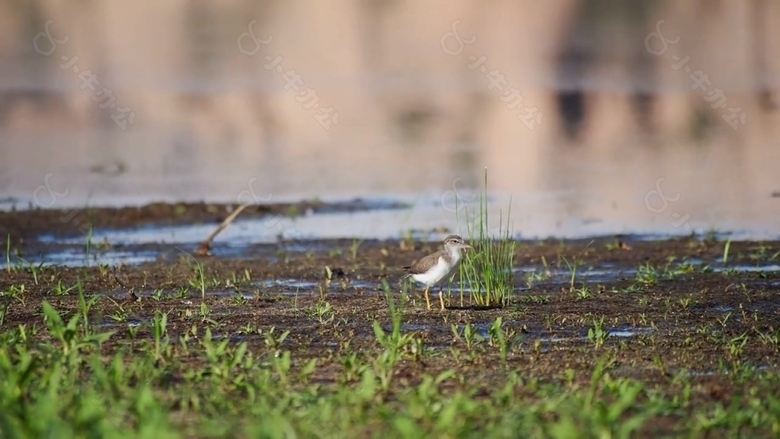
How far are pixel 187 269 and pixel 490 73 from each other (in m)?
22.1

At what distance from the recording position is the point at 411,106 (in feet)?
97.7

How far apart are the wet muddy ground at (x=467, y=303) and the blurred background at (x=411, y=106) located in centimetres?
235

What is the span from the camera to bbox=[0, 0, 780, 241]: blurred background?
1878cm

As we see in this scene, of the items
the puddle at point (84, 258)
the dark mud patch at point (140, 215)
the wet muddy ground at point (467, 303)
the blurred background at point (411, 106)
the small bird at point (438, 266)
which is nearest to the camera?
the wet muddy ground at point (467, 303)

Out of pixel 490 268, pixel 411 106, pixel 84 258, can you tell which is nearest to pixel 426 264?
pixel 490 268

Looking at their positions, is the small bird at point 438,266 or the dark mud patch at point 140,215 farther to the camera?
the dark mud patch at point 140,215

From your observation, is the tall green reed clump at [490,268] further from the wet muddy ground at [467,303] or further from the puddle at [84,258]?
the puddle at [84,258]

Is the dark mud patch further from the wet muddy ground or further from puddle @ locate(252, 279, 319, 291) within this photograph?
puddle @ locate(252, 279, 319, 291)

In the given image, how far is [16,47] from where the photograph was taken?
3809 cm

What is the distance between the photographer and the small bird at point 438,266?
10023 millimetres

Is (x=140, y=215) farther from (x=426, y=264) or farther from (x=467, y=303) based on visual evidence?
(x=467, y=303)

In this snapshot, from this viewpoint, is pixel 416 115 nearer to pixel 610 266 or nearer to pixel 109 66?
pixel 109 66

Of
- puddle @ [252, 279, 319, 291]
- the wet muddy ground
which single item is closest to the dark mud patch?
the wet muddy ground

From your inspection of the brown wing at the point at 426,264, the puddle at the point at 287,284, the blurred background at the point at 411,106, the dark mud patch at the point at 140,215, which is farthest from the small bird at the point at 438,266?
the dark mud patch at the point at 140,215
